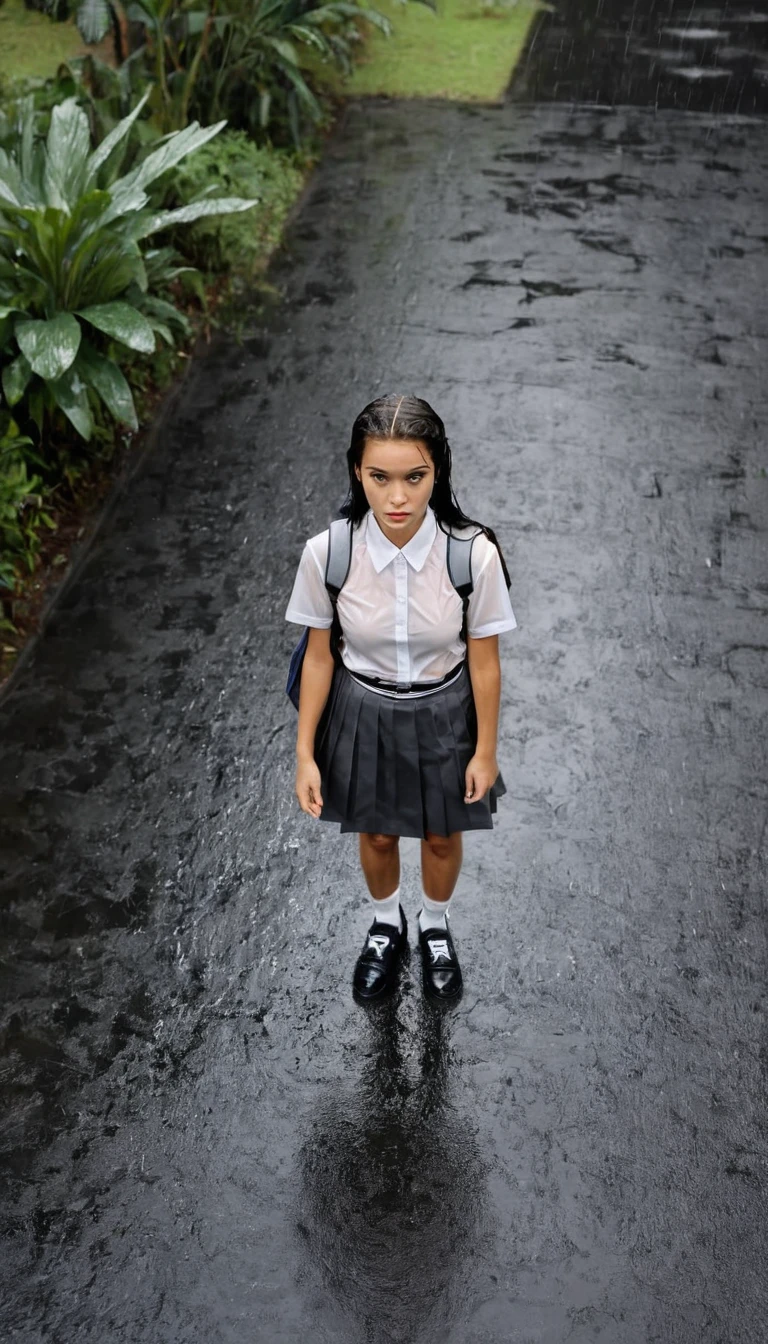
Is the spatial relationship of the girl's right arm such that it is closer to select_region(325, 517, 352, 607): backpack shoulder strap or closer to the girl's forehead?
select_region(325, 517, 352, 607): backpack shoulder strap

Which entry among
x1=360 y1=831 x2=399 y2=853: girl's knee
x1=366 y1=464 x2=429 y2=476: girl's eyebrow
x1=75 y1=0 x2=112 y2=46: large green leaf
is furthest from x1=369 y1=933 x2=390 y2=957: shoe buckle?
x1=75 y1=0 x2=112 y2=46: large green leaf

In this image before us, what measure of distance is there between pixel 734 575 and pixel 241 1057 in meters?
2.71

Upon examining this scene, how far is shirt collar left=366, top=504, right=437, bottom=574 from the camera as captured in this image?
2.79 meters

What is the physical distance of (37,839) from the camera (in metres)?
4.07

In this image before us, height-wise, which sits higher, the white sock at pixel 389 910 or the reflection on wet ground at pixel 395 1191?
the white sock at pixel 389 910

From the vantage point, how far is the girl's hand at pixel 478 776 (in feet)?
10.1

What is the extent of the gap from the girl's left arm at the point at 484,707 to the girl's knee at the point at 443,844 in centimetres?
24

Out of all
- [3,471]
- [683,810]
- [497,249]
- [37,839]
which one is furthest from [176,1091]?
[497,249]

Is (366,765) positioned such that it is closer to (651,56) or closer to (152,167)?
(152,167)

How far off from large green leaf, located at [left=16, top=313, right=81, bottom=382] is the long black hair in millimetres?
2244

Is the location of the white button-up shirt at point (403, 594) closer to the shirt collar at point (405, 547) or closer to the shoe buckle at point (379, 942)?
the shirt collar at point (405, 547)

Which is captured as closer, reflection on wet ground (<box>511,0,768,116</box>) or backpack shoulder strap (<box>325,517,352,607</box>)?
backpack shoulder strap (<box>325,517,352,607</box>)

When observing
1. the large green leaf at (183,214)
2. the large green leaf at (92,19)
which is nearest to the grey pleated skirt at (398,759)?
the large green leaf at (183,214)

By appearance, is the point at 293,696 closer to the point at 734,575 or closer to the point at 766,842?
the point at 766,842
